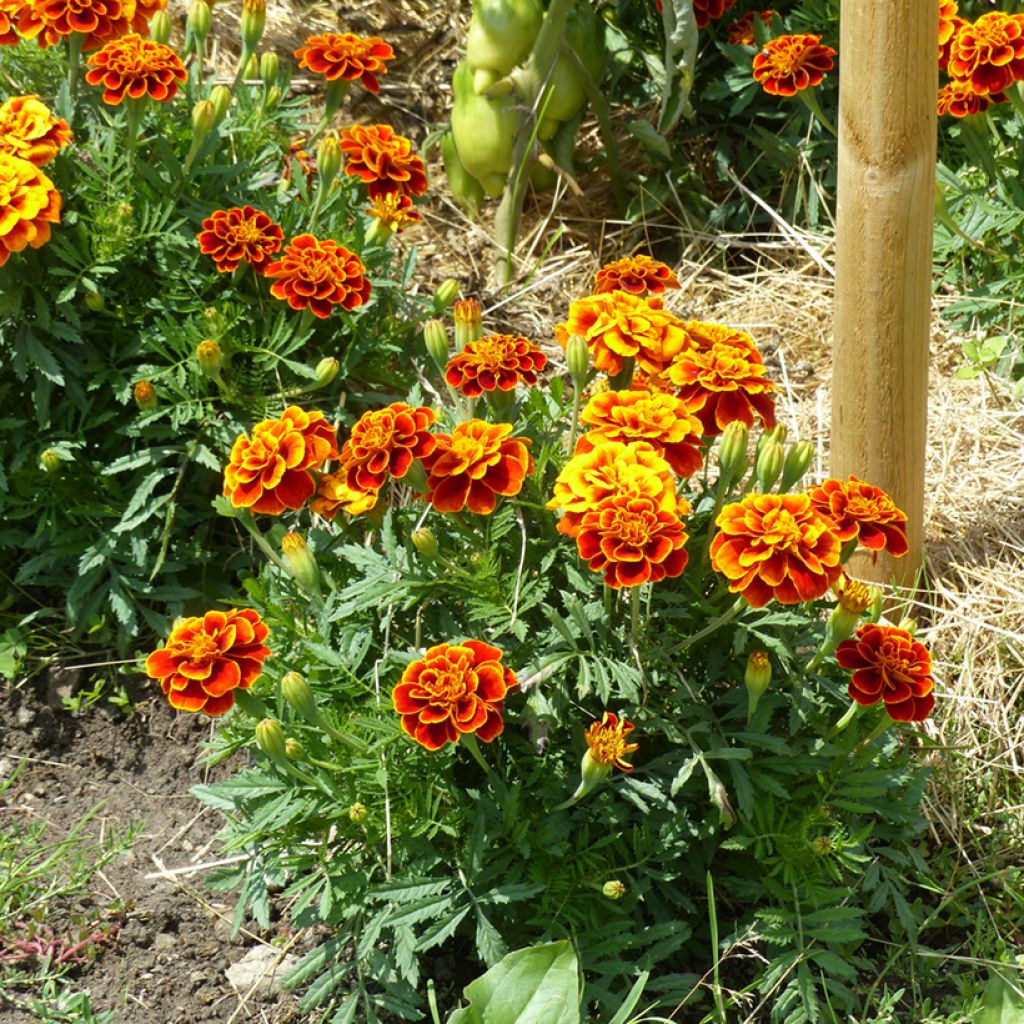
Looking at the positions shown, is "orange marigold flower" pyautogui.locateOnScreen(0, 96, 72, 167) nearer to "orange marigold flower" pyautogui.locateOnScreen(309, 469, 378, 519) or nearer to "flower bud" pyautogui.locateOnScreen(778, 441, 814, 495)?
"orange marigold flower" pyautogui.locateOnScreen(309, 469, 378, 519)

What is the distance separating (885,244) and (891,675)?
793 millimetres

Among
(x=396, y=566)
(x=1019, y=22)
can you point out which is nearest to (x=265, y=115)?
(x=396, y=566)

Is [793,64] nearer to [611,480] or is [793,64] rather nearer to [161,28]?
[161,28]

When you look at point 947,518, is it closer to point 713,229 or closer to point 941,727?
point 941,727

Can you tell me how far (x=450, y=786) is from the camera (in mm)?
1849

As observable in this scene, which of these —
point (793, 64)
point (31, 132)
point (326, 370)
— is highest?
point (793, 64)

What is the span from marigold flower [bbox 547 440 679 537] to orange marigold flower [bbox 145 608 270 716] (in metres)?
0.40

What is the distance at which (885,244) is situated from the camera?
7.29 ft

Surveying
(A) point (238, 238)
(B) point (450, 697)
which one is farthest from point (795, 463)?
(A) point (238, 238)

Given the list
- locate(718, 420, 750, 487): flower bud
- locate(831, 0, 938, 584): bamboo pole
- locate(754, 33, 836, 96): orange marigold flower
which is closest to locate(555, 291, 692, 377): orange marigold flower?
locate(718, 420, 750, 487): flower bud

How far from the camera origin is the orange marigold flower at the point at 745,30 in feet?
10.9

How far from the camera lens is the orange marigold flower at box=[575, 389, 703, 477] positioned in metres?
1.70

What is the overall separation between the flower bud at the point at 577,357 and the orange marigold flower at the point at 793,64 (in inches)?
46.8

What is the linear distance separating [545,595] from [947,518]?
41.7 inches
